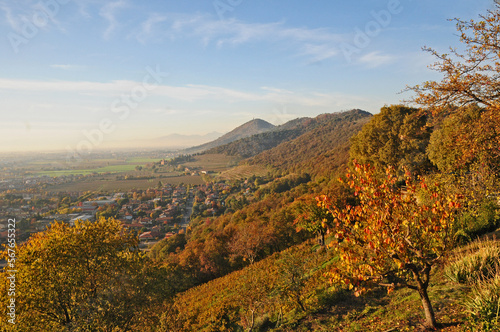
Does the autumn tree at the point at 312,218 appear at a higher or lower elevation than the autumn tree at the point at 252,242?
higher

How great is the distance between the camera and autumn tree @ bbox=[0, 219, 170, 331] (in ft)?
33.3

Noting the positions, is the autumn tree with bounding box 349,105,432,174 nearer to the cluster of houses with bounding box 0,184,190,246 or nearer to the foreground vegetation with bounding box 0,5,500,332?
the foreground vegetation with bounding box 0,5,500,332

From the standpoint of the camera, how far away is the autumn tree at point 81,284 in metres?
10.1

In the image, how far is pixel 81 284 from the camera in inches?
450

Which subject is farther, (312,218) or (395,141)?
(395,141)

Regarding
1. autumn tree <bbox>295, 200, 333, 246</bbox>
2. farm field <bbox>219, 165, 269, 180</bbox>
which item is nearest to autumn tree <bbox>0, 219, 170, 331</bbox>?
autumn tree <bbox>295, 200, 333, 246</bbox>

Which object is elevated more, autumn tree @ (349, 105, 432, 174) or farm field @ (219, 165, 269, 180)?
autumn tree @ (349, 105, 432, 174)

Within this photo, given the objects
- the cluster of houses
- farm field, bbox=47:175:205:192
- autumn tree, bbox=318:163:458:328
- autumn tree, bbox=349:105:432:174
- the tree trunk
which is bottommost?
the cluster of houses

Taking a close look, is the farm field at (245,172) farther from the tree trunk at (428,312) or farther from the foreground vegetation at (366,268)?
the tree trunk at (428,312)

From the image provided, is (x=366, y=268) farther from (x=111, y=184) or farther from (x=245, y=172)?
(x=111, y=184)

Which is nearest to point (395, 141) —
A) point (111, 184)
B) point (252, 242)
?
point (252, 242)

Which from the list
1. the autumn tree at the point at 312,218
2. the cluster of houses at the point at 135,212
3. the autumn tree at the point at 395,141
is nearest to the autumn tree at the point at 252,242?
the autumn tree at the point at 312,218

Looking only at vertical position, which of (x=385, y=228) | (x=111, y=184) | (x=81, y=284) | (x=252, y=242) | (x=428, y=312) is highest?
(x=385, y=228)

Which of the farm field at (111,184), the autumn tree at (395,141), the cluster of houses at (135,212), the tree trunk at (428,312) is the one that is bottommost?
the cluster of houses at (135,212)
